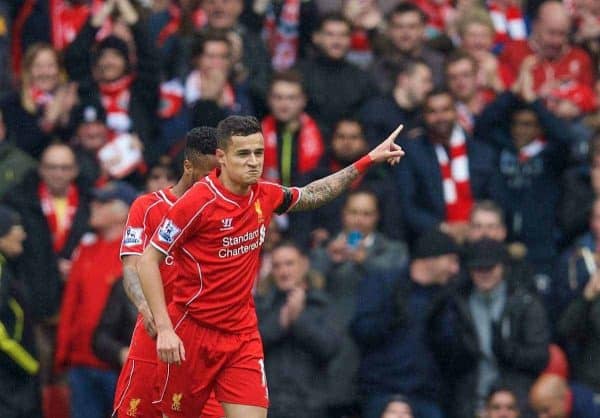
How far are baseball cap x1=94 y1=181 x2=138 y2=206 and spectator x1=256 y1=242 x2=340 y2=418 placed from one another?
57.2 inches

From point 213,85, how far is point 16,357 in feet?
10.9

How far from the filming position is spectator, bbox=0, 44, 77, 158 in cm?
1474

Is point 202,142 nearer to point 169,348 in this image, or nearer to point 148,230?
point 148,230

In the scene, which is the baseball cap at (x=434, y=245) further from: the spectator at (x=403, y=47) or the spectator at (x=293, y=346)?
the spectator at (x=403, y=47)

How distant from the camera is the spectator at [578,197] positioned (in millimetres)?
13914

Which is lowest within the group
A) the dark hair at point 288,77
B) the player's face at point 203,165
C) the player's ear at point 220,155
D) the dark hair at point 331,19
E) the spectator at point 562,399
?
the spectator at point 562,399

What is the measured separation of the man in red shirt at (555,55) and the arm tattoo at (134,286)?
6402mm

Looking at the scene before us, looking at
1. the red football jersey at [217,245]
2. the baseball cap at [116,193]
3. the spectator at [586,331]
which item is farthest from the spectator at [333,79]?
the red football jersey at [217,245]

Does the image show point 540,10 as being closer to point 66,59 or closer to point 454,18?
point 454,18

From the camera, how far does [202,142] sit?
996 centimetres

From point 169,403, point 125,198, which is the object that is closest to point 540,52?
point 125,198

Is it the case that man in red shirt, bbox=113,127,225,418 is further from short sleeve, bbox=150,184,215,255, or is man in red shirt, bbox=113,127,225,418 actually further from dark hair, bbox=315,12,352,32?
dark hair, bbox=315,12,352,32

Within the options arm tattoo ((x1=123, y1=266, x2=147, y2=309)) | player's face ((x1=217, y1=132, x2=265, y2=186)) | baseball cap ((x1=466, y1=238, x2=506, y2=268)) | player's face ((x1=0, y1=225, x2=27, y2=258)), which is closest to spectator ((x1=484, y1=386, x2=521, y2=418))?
baseball cap ((x1=466, y1=238, x2=506, y2=268))

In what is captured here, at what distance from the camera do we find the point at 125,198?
1325 centimetres
